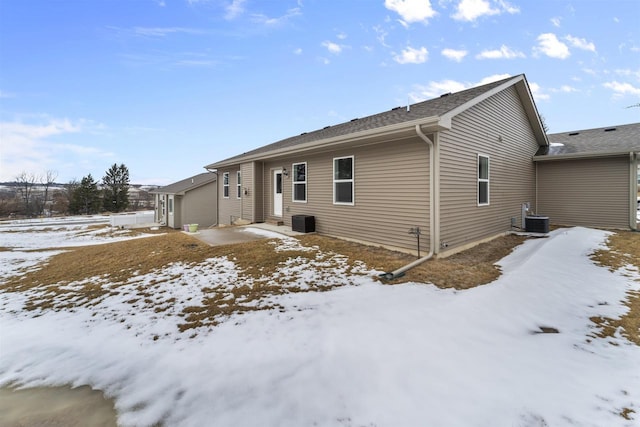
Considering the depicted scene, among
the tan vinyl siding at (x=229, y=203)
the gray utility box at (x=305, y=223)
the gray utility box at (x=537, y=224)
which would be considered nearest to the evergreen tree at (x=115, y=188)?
the tan vinyl siding at (x=229, y=203)

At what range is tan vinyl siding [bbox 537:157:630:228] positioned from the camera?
8.85m

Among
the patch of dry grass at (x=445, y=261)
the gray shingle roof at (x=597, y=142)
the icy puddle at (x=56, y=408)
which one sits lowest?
the icy puddle at (x=56, y=408)

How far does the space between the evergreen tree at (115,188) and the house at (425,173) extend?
1621 inches

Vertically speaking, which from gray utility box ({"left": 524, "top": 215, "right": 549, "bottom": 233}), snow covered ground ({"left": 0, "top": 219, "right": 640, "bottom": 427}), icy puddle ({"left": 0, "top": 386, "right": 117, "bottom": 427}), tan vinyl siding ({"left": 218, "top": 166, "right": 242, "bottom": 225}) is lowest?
icy puddle ({"left": 0, "top": 386, "right": 117, "bottom": 427})

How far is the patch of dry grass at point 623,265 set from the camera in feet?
9.84

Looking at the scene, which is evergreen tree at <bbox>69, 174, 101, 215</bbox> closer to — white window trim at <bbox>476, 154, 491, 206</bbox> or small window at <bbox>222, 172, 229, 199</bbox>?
small window at <bbox>222, 172, 229, 199</bbox>

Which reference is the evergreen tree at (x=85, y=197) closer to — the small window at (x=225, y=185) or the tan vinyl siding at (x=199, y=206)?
the tan vinyl siding at (x=199, y=206)

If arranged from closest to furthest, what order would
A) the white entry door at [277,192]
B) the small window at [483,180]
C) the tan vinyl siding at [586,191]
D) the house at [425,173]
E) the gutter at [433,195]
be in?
the gutter at [433,195] → the house at [425,173] → the small window at [483,180] → the tan vinyl siding at [586,191] → the white entry door at [277,192]

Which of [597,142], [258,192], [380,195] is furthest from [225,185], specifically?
[597,142]

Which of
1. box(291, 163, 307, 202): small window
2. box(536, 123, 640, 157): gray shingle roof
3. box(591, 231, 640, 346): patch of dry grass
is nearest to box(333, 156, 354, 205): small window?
box(291, 163, 307, 202): small window

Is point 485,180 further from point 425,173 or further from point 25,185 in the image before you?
point 25,185

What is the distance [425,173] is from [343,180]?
2493mm

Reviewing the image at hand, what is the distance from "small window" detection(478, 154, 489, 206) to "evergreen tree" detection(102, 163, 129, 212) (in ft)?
158

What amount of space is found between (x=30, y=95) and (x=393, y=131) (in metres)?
18.7
